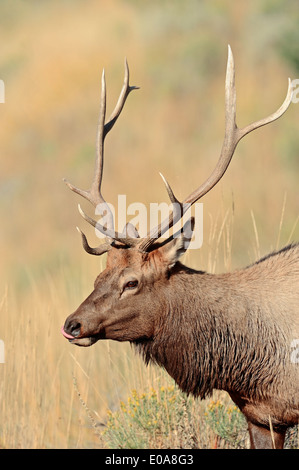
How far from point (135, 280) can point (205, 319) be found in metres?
0.42

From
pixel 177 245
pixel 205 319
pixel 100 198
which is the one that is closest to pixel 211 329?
pixel 205 319

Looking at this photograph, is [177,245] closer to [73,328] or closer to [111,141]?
[73,328]

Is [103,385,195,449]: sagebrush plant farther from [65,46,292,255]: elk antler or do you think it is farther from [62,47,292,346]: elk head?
[65,46,292,255]: elk antler

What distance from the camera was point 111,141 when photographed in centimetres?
1667

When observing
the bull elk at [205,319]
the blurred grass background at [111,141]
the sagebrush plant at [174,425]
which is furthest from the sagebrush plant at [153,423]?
the bull elk at [205,319]

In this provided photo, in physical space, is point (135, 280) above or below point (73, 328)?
above

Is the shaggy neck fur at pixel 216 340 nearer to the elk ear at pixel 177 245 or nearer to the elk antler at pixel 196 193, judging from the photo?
the elk ear at pixel 177 245

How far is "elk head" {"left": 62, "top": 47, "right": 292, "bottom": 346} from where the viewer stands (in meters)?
4.40

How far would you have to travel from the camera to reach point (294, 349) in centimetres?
450

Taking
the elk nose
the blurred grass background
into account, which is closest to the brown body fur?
the elk nose

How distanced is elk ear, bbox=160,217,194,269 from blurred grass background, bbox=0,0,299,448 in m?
1.26
